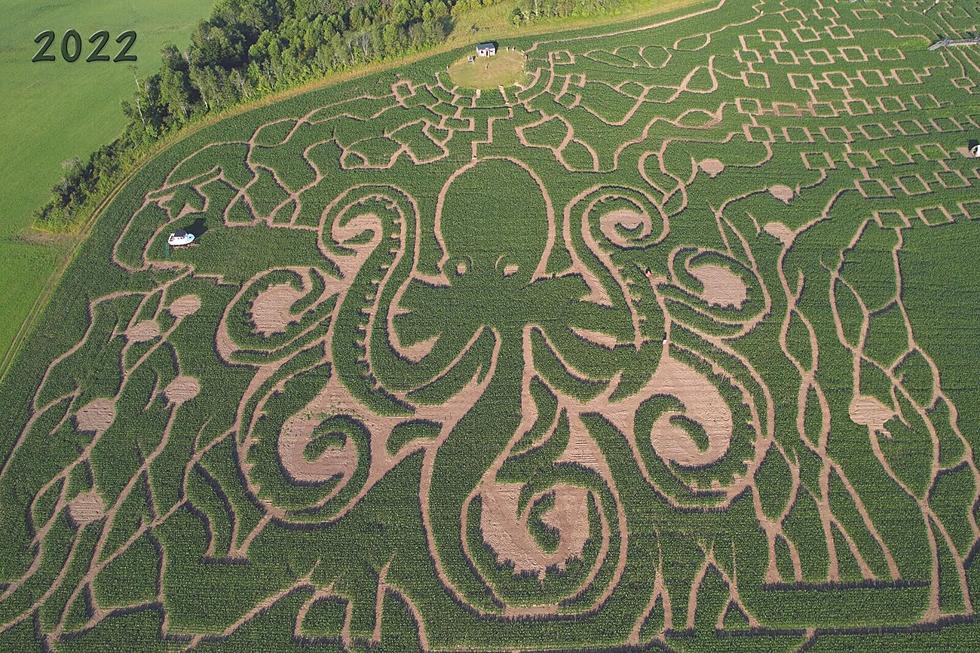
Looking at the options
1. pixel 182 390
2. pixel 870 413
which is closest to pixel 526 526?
pixel 870 413

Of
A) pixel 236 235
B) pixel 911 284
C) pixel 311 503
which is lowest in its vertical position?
pixel 911 284

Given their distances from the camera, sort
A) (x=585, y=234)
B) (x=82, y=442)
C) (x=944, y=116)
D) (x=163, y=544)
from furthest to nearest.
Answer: (x=944, y=116)
(x=585, y=234)
(x=82, y=442)
(x=163, y=544)

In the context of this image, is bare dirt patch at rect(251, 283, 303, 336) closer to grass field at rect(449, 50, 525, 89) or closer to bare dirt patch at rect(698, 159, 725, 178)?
grass field at rect(449, 50, 525, 89)

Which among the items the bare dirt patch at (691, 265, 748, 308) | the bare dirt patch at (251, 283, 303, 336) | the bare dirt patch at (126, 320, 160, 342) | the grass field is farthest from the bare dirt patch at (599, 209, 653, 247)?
the bare dirt patch at (126, 320, 160, 342)

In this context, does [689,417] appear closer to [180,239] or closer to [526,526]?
[526,526]

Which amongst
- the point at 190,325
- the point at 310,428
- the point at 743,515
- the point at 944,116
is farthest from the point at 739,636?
the point at 944,116

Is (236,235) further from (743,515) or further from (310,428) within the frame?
(743,515)
